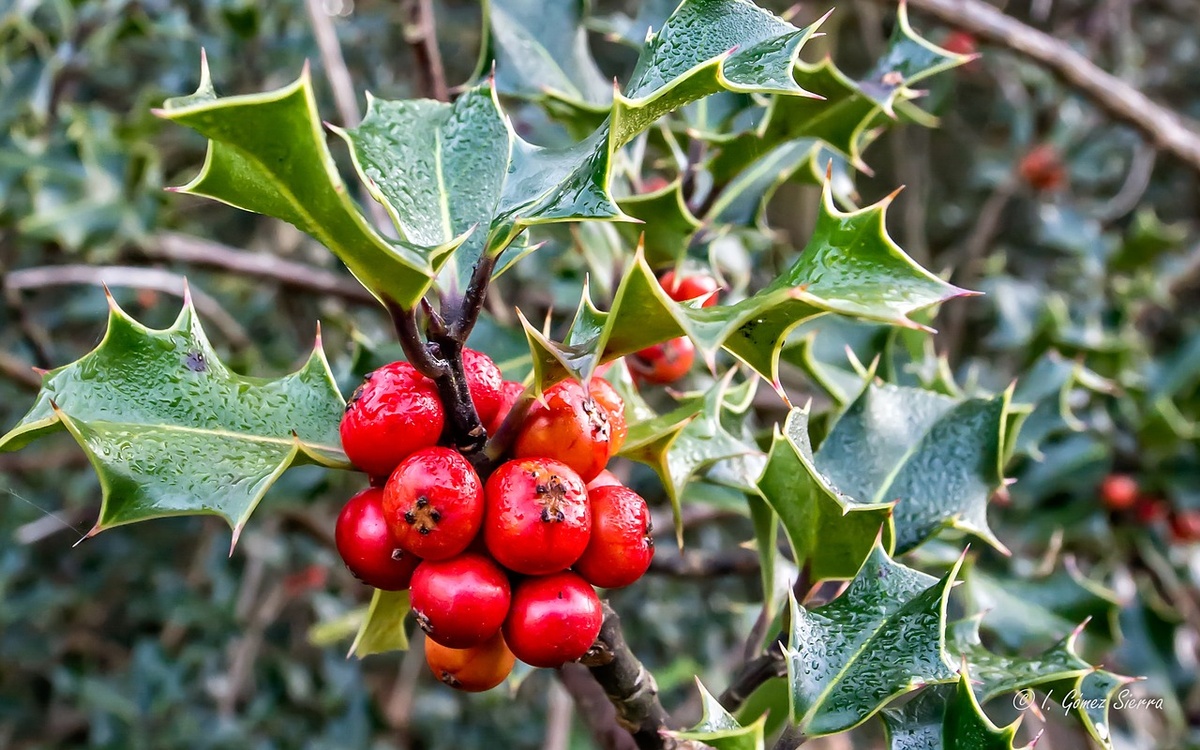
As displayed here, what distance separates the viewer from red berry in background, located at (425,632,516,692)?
799 mm

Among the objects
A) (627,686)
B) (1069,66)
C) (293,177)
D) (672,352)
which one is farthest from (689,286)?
(1069,66)

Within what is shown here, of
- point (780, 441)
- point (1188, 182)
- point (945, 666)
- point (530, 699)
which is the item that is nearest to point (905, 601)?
point (945, 666)

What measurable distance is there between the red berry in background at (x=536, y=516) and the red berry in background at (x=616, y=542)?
0.07 ft

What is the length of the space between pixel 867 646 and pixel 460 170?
573 millimetres

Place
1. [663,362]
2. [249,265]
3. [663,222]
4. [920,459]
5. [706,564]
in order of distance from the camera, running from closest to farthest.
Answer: [920,459]
[663,222]
[663,362]
[706,564]
[249,265]

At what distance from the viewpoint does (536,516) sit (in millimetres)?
692

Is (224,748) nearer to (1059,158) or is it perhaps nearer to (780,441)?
(780,441)

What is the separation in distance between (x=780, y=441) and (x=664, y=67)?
1.31 feet

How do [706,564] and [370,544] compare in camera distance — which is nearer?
[370,544]

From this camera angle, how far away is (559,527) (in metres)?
0.70

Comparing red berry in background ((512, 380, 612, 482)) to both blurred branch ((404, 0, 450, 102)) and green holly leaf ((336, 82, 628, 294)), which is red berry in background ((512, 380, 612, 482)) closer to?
green holly leaf ((336, 82, 628, 294))

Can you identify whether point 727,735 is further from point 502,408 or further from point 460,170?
point 460,170

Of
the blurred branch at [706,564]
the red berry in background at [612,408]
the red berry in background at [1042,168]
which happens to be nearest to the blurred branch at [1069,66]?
the red berry in background at [1042,168]

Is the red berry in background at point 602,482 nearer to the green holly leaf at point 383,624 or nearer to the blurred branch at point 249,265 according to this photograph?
the green holly leaf at point 383,624
